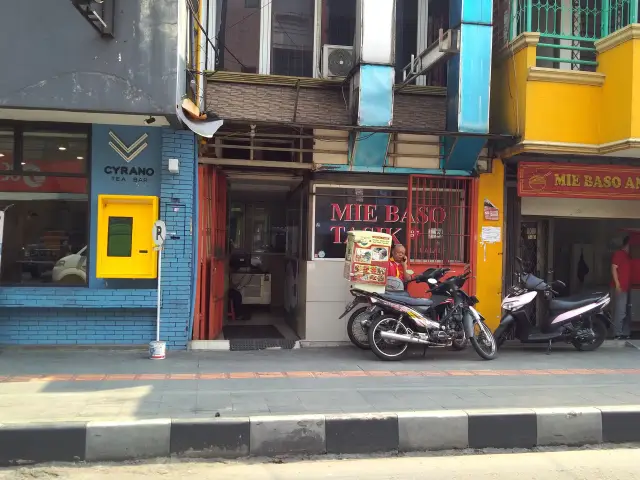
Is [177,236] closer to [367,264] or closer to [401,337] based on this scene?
[367,264]

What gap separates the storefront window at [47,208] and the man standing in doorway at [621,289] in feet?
28.4

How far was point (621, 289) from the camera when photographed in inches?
386

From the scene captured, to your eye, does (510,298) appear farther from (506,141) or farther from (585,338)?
(506,141)

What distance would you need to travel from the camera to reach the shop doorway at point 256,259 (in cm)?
934

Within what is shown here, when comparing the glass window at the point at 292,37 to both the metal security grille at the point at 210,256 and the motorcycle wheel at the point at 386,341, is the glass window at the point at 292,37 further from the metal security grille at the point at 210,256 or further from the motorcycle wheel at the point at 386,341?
the motorcycle wheel at the point at 386,341

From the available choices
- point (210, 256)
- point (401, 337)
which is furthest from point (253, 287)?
point (401, 337)

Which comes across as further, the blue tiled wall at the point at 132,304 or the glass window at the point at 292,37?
the glass window at the point at 292,37

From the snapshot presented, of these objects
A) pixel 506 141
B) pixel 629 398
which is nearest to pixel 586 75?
pixel 506 141

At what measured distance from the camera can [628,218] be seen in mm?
10203

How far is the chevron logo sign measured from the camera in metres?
8.02

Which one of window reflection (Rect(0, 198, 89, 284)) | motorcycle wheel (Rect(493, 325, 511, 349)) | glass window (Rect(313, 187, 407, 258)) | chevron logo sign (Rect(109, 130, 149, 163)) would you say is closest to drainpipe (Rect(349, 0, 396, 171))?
glass window (Rect(313, 187, 407, 258))

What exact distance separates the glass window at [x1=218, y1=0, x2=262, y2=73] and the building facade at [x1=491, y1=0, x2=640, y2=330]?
3954mm

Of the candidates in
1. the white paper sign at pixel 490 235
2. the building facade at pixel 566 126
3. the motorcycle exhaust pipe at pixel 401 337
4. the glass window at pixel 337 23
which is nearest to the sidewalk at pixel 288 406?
the motorcycle exhaust pipe at pixel 401 337

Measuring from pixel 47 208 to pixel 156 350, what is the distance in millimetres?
2621
